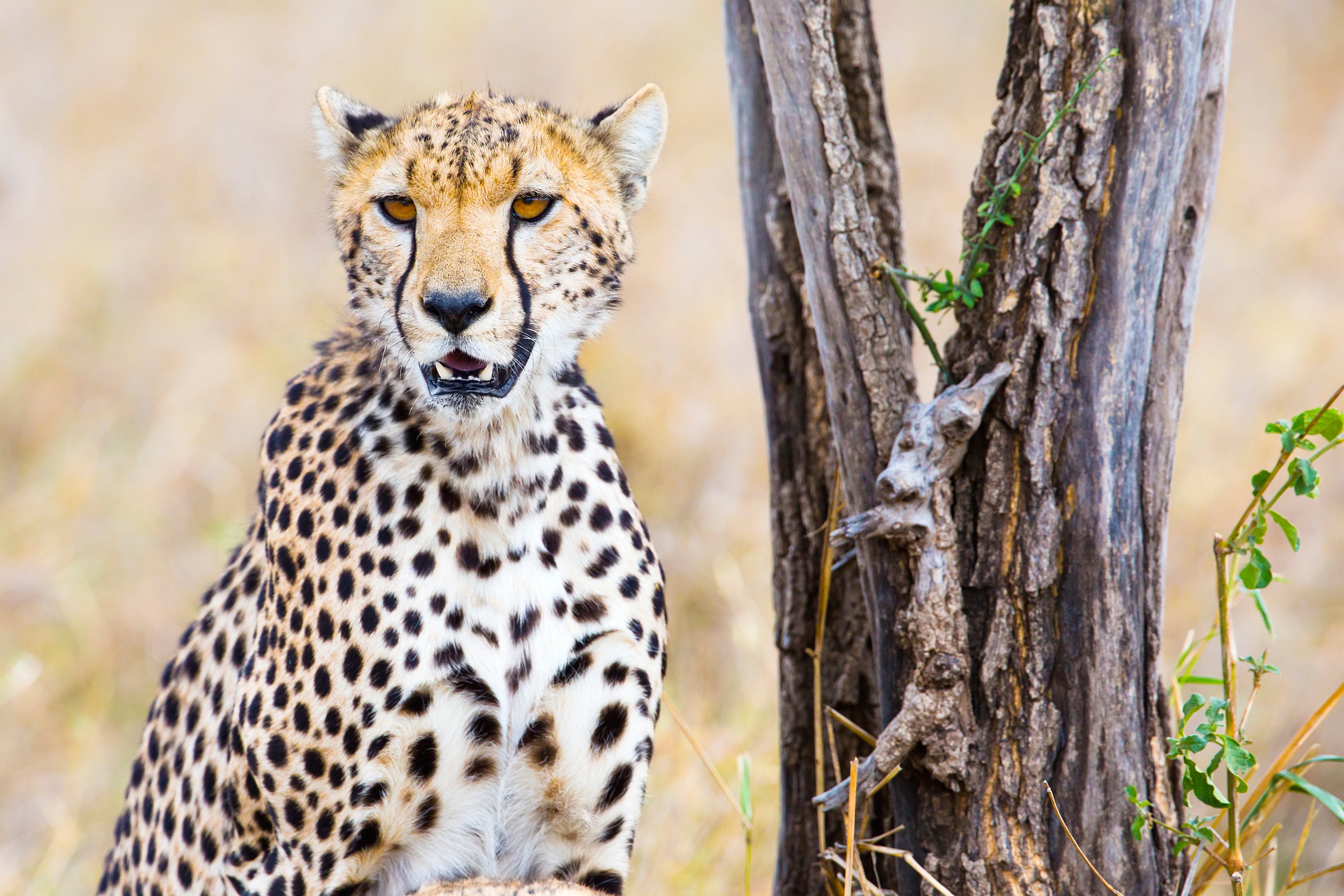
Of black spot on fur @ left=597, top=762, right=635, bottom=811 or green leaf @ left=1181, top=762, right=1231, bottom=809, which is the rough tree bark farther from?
black spot on fur @ left=597, top=762, right=635, bottom=811

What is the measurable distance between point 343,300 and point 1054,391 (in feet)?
13.2

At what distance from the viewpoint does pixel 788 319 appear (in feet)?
7.32

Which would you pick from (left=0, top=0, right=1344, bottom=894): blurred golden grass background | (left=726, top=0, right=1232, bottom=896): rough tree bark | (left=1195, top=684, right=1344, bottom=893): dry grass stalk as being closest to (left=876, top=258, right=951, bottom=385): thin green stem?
(left=726, top=0, right=1232, bottom=896): rough tree bark

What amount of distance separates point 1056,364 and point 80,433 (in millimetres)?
4384

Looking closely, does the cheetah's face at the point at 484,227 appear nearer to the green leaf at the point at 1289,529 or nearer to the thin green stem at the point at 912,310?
the thin green stem at the point at 912,310

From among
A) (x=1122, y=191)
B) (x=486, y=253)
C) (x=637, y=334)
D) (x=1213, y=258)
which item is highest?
(x=1213, y=258)

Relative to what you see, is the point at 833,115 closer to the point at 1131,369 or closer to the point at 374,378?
the point at 1131,369

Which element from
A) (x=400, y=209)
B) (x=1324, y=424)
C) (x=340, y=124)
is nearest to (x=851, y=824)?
(x=1324, y=424)

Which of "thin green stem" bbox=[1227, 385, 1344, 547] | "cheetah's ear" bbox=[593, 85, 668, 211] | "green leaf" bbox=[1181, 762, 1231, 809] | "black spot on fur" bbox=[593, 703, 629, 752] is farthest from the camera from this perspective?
"cheetah's ear" bbox=[593, 85, 668, 211]

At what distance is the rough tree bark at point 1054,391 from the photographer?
71.9 inches

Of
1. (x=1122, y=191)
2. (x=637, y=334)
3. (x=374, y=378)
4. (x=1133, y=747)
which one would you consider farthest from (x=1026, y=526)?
(x=637, y=334)

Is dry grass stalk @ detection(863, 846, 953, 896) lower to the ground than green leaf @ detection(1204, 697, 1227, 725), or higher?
lower

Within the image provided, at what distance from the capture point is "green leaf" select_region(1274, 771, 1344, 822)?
170 centimetres

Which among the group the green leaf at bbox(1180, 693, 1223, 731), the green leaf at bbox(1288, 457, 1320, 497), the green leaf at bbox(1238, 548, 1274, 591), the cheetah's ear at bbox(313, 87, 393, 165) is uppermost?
the cheetah's ear at bbox(313, 87, 393, 165)
